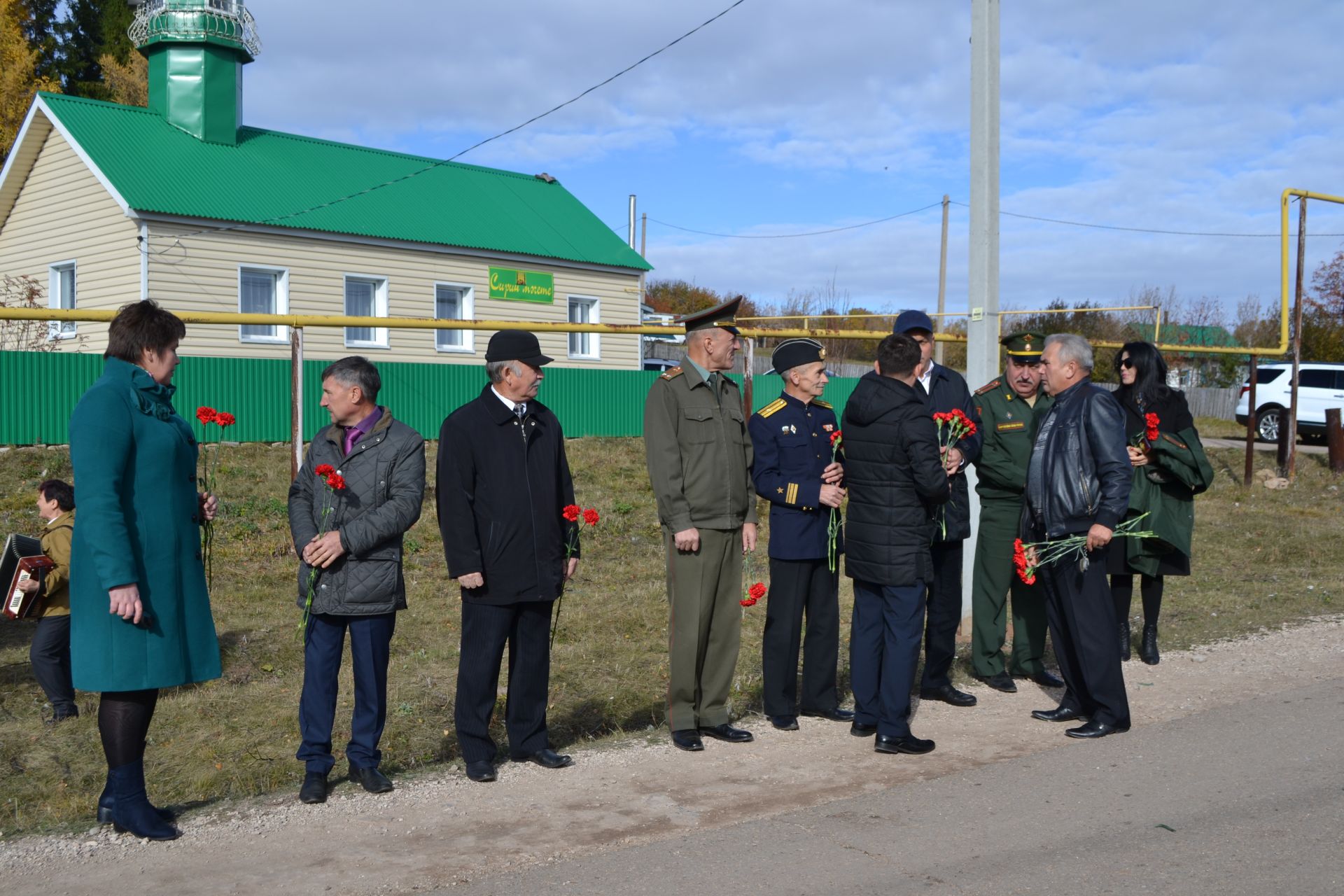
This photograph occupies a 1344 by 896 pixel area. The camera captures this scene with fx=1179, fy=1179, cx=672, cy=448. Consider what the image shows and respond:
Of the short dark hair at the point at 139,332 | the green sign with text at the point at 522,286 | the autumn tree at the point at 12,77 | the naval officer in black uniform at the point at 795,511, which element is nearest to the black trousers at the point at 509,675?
the naval officer in black uniform at the point at 795,511

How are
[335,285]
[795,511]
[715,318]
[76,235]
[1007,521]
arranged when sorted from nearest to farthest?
1. [715,318]
2. [795,511]
3. [1007,521]
4. [76,235]
5. [335,285]

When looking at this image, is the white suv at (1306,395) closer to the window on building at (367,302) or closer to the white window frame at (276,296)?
the window on building at (367,302)

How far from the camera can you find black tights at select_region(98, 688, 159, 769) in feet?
14.3

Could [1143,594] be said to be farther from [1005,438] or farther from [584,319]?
[584,319]

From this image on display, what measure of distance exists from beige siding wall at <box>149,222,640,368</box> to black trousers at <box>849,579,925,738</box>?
15729 mm

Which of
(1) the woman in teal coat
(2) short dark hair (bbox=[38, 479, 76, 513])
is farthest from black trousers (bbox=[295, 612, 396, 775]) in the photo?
(2) short dark hair (bbox=[38, 479, 76, 513])

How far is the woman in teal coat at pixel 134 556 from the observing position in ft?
13.7

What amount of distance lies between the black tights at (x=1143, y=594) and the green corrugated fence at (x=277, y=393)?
9209 millimetres

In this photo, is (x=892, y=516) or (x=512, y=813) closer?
(x=512, y=813)

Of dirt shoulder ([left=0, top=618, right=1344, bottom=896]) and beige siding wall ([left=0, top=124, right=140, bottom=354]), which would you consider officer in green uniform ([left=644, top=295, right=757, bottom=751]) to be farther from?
beige siding wall ([left=0, top=124, right=140, bottom=354])

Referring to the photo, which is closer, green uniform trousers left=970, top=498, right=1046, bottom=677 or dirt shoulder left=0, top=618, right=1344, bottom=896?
dirt shoulder left=0, top=618, right=1344, bottom=896

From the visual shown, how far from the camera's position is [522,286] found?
79.2 ft

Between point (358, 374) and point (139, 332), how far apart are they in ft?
3.02

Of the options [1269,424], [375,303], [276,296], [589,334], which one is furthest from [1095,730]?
[1269,424]
